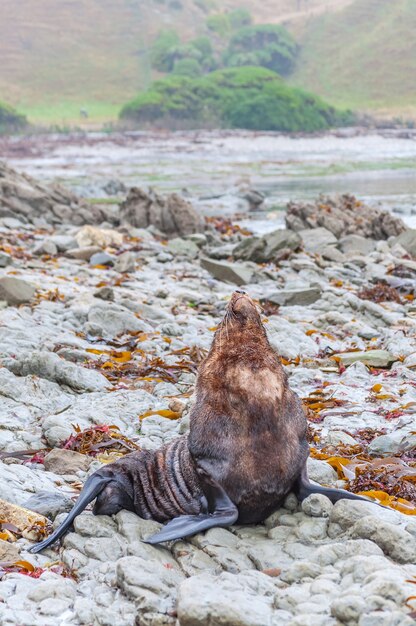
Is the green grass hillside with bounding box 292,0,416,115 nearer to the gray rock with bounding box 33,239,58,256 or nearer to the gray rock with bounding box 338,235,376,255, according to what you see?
the gray rock with bounding box 338,235,376,255

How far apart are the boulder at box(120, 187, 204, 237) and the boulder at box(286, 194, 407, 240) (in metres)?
2.04

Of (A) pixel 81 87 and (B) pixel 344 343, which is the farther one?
(A) pixel 81 87

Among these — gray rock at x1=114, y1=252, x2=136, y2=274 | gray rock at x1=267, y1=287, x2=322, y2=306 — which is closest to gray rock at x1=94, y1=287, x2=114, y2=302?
gray rock at x1=267, y1=287, x2=322, y2=306

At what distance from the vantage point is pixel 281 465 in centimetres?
452

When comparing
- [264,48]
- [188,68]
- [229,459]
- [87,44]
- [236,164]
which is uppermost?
[87,44]

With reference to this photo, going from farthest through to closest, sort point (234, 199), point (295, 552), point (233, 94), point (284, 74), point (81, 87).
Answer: point (284, 74) < point (81, 87) < point (233, 94) < point (234, 199) < point (295, 552)

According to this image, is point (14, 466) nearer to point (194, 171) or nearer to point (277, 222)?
point (277, 222)

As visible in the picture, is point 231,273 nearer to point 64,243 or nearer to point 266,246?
point 266,246

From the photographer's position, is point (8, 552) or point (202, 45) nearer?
point (8, 552)

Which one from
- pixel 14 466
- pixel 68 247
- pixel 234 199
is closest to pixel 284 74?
pixel 234 199

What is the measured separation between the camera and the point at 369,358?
827 cm

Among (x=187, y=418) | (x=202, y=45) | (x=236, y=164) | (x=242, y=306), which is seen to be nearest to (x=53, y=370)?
(x=187, y=418)

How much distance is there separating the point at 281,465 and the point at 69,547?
106 centimetres

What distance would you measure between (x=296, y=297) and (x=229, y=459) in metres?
7.07
